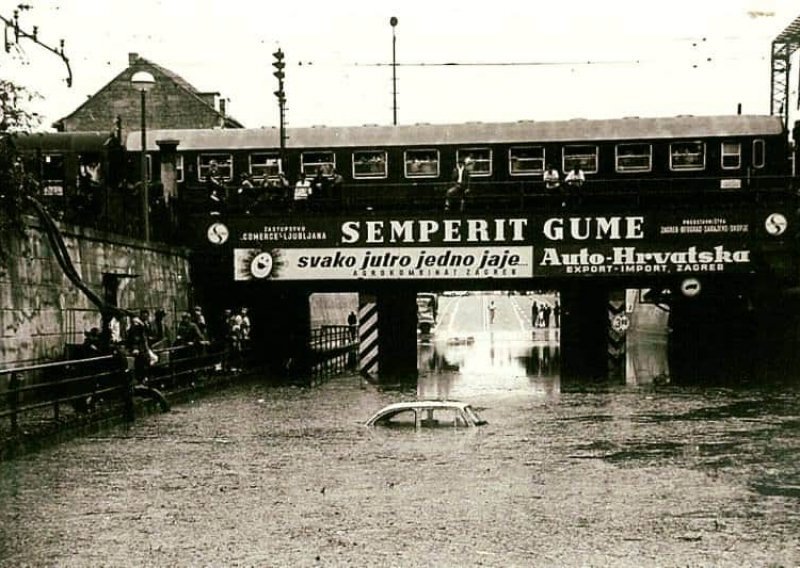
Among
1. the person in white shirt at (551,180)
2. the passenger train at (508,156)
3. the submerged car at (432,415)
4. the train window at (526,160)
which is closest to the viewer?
the submerged car at (432,415)

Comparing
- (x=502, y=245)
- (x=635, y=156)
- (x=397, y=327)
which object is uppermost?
(x=635, y=156)

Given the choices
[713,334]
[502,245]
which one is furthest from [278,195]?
[713,334]

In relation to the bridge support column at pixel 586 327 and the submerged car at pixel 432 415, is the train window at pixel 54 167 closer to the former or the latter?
the bridge support column at pixel 586 327

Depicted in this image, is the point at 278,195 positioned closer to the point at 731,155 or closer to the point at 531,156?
the point at 531,156

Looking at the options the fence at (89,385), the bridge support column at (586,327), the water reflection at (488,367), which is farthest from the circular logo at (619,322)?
the fence at (89,385)

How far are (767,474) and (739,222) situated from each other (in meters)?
21.6

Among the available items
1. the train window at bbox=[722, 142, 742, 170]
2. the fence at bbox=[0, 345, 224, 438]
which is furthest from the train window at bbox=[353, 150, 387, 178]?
the fence at bbox=[0, 345, 224, 438]

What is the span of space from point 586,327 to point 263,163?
11234 millimetres

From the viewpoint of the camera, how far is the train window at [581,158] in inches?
1501

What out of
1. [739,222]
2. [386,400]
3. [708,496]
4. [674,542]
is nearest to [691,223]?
[739,222]

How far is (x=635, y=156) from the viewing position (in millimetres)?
38031

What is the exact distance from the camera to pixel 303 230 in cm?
3519

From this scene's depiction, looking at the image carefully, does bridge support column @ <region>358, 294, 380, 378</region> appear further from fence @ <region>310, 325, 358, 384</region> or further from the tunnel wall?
the tunnel wall

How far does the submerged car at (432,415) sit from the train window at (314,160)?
66.1ft
